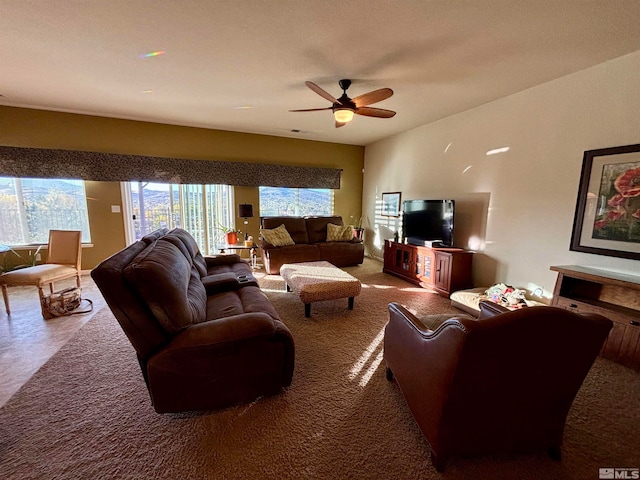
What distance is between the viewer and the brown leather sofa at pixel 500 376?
0.96 m

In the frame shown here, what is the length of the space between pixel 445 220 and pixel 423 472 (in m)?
3.20

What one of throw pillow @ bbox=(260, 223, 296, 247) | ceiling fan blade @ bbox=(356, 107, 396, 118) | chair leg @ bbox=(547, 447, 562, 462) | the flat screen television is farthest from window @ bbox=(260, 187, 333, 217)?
chair leg @ bbox=(547, 447, 562, 462)

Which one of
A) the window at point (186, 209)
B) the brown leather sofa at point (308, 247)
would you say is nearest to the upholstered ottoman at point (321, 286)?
the brown leather sofa at point (308, 247)

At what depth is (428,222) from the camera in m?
4.08

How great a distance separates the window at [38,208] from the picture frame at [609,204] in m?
6.62

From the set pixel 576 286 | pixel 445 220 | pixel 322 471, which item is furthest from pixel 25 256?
pixel 576 286

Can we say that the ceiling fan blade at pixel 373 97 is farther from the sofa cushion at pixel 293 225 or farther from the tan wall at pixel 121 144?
the tan wall at pixel 121 144

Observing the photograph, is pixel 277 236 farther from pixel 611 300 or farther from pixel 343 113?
pixel 611 300

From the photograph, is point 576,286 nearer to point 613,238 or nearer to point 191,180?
point 613,238

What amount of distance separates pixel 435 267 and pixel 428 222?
0.75m

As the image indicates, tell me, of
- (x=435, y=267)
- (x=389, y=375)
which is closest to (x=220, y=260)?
(x=389, y=375)

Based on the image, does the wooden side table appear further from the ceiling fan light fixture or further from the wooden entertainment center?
the wooden entertainment center

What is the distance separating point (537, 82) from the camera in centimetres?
285

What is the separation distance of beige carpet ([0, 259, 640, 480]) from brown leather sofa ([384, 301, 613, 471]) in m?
0.19
